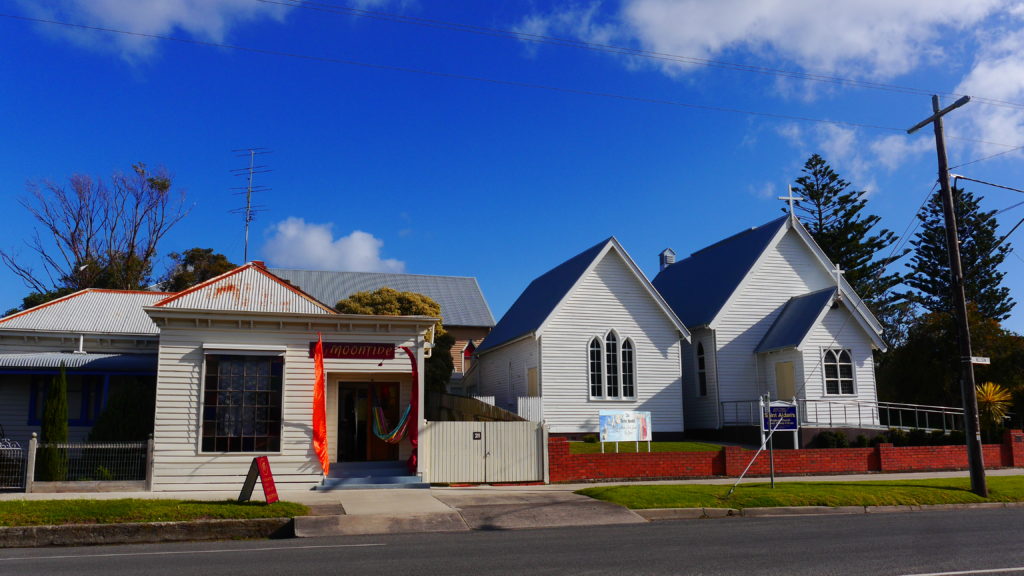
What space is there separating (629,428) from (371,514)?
32.7ft

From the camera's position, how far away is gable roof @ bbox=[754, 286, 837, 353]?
1108 inches

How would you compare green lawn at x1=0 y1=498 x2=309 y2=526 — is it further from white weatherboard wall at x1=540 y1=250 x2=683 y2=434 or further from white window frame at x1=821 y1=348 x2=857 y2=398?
white window frame at x1=821 y1=348 x2=857 y2=398

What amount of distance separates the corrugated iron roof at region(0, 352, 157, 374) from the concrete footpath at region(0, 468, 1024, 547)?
23.7 ft

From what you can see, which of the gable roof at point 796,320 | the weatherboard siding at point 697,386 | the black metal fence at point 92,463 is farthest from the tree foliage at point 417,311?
the black metal fence at point 92,463

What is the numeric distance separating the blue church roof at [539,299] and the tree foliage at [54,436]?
48.5 ft

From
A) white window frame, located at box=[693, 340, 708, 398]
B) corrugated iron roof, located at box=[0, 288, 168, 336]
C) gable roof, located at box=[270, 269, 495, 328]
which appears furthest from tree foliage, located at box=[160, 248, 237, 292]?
white window frame, located at box=[693, 340, 708, 398]

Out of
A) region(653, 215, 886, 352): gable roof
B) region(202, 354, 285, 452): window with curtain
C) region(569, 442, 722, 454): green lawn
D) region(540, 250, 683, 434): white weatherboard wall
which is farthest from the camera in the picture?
region(653, 215, 886, 352): gable roof

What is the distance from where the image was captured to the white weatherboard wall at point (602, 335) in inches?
1097

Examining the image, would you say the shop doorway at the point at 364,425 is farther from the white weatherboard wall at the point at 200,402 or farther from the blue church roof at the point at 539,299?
the blue church roof at the point at 539,299

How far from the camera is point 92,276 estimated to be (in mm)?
48438

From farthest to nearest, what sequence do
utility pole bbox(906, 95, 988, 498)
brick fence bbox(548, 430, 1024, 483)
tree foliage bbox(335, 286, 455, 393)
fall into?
1. tree foliage bbox(335, 286, 455, 393)
2. brick fence bbox(548, 430, 1024, 483)
3. utility pole bbox(906, 95, 988, 498)

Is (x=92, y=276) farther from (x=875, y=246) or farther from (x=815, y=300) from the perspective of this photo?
(x=875, y=246)

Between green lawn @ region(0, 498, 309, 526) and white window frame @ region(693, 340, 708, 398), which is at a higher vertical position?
white window frame @ region(693, 340, 708, 398)

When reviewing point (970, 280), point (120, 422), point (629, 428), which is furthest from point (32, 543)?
point (970, 280)
